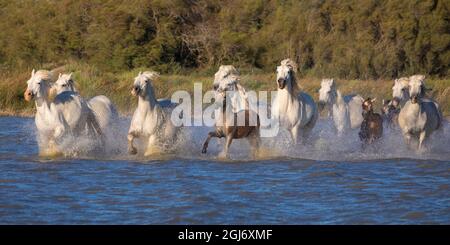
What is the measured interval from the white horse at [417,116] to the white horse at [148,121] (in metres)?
3.75

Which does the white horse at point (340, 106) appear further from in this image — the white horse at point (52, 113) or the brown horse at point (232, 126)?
the white horse at point (52, 113)

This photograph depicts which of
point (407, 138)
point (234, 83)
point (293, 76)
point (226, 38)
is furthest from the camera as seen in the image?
point (226, 38)

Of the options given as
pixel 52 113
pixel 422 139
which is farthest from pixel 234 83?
pixel 422 139

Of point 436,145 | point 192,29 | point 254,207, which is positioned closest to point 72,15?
point 192,29

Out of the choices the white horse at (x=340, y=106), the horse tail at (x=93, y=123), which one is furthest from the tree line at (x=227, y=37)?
the horse tail at (x=93, y=123)

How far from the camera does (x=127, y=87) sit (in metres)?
29.1

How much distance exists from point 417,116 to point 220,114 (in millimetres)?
3298

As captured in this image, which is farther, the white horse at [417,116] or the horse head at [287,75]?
the white horse at [417,116]

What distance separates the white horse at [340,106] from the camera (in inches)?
759

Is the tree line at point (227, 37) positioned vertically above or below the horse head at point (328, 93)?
above

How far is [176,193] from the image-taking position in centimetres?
1398

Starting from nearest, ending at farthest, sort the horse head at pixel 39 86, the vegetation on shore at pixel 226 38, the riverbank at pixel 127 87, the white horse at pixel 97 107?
the horse head at pixel 39 86, the white horse at pixel 97 107, the riverbank at pixel 127 87, the vegetation on shore at pixel 226 38

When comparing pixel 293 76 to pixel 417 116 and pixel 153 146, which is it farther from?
pixel 153 146
